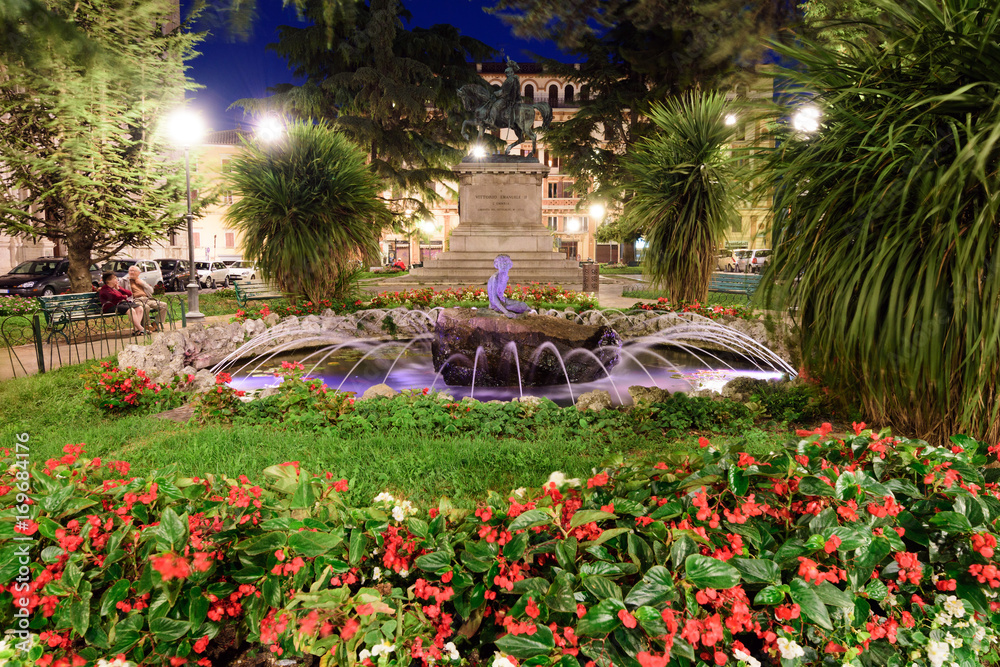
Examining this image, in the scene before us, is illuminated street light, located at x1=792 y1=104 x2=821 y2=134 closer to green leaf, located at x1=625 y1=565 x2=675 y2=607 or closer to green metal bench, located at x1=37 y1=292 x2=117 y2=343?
green leaf, located at x1=625 y1=565 x2=675 y2=607

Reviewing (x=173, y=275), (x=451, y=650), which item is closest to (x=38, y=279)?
(x=173, y=275)

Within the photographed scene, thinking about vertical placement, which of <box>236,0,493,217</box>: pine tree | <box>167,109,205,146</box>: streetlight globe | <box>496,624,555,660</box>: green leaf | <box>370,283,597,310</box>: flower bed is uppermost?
<box>236,0,493,217</box>: pine tree

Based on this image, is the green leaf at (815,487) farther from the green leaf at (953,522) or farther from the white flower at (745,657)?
the white flower at (745,657)

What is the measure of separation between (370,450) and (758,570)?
10.2ft

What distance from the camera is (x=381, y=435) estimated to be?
4.66 m

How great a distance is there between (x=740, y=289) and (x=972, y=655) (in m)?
21.3

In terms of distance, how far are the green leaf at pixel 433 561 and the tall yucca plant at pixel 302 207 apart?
1015cm

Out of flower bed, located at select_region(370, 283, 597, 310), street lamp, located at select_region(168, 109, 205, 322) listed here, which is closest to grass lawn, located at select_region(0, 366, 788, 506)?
flower bed, located at select_region(370, 283, 597, 310)

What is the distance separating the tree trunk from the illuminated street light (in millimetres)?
20512

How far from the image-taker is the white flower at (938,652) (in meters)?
1.79

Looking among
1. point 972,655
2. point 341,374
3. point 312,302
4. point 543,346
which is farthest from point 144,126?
point 972,655

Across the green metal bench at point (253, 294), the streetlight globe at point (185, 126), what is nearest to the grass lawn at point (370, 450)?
the green metal bench at point (253, 294)

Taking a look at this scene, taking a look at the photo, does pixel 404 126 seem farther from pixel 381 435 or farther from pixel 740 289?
pixel 381 435

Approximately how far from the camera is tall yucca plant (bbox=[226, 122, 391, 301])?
1098 centimetres
